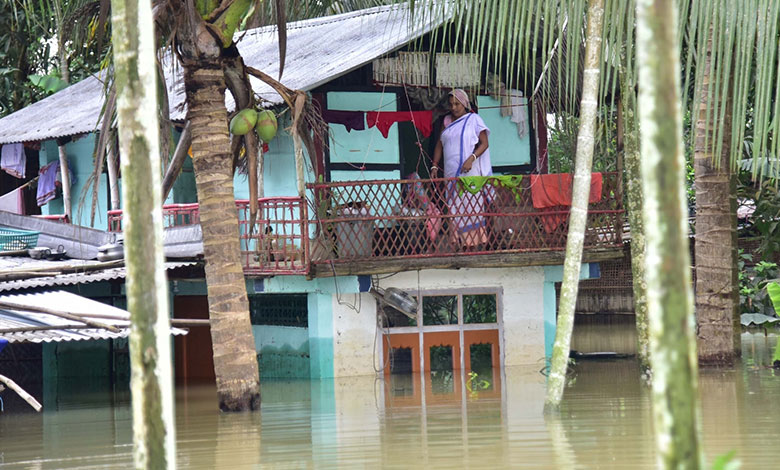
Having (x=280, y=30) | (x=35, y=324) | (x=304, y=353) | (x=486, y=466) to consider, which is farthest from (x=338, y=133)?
(x=486, y=466)

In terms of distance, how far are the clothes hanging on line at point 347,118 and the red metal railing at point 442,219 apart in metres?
0.91

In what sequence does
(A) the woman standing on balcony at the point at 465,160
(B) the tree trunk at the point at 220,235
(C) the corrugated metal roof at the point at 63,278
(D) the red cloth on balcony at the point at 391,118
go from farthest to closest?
(D) the red cloth on balcony at the point at 391,118 → (A) the woman standing on balcony at the point at 465,160 → (C) the corrugated metal roof at the point at 63,278 → (B) the tree trunk at the point at 220,235

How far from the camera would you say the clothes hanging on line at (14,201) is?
21.0 m

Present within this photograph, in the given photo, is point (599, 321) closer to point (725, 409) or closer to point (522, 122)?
point (522, 122)

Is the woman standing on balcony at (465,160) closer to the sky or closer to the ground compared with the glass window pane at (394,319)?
closer to the sky

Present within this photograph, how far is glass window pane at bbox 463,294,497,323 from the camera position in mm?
16391

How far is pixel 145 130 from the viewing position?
3959mm

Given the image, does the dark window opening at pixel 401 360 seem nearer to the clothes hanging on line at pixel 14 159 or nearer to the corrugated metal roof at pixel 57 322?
the corrugated metal roof at pixel 57 322

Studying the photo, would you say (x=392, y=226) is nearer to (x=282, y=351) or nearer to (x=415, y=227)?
(x=415, y=227)

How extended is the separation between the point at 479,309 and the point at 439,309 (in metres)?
0.60

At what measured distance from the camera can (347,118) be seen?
1580 cm

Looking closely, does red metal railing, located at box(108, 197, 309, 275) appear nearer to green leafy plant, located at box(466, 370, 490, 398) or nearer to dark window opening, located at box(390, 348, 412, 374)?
dark window opening, located at box(390, 348, 412, 374)

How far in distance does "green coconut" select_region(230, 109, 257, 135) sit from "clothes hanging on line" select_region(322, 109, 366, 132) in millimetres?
4328

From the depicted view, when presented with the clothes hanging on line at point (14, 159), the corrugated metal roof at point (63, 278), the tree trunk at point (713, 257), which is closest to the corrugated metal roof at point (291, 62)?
the clothes hanging on line at point (14, 159)
